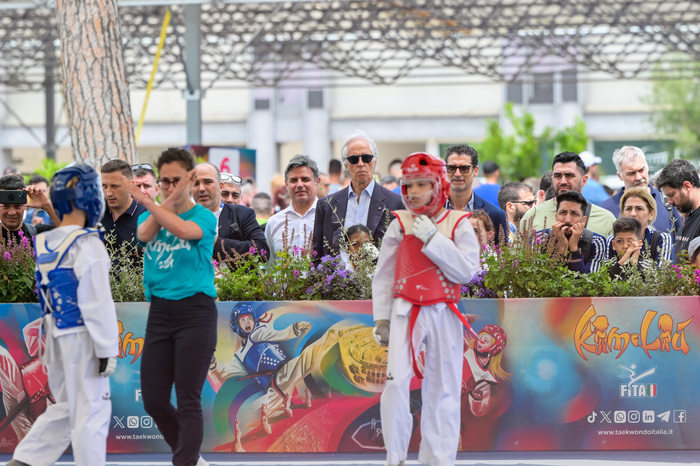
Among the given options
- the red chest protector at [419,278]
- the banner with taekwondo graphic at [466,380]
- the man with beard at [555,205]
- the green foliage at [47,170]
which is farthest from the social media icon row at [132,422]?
the green foliage at [47,170]

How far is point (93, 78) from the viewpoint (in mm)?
9695

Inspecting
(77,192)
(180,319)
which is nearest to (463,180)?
(180,319)

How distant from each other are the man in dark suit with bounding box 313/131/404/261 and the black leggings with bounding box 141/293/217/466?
1808 millimetres

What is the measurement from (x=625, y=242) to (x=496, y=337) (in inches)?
54.0

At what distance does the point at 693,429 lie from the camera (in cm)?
594

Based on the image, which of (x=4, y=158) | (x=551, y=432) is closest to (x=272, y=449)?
(x=551, y=432)

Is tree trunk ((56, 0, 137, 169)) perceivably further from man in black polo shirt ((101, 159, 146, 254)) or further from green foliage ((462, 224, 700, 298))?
green foliage ((462, 224, 700, 298))

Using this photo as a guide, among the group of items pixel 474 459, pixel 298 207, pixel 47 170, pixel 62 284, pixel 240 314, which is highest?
pixel 47 170

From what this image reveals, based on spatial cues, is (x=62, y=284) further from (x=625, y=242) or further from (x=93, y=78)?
(x=93, y=78)

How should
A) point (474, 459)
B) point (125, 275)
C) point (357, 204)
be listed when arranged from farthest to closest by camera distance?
point (357, 204)
point (125, 275)
point (474, 459)

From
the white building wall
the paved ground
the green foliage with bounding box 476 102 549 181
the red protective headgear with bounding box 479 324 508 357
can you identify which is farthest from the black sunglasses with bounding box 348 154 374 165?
the white building wall

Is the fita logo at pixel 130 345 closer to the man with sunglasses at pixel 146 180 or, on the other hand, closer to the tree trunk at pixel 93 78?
the man with sunglasses at pixel 146 180

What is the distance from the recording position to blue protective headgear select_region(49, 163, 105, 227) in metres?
4.80

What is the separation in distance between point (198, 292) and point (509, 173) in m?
27.0
